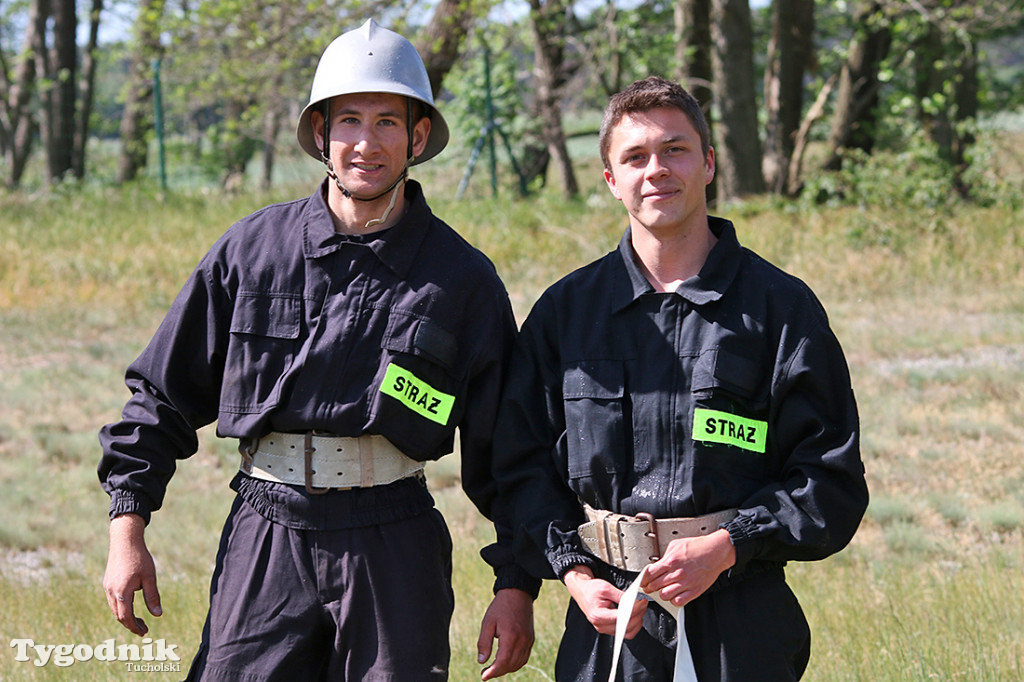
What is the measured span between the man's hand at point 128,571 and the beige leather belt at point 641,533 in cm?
119

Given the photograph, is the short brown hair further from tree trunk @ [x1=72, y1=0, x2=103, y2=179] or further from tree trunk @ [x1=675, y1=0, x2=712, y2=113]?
tree trunk @ [x1=72, y1=0, x2=103, y2=179]

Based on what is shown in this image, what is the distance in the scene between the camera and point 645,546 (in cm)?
262

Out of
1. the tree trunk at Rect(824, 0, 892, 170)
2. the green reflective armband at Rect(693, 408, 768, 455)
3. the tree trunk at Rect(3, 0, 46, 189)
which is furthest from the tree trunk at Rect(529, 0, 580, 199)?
the green reflective armband at Rect(693, 408, 768, 455)

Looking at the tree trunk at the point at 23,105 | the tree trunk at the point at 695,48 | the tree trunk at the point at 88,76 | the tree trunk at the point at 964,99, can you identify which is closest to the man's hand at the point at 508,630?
the tree trunk at the point at 695,48

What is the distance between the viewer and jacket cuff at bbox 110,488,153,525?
2945 millimetres

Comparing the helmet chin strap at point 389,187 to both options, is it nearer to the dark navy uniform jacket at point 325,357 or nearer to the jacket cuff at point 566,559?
the dark navy uniform jacket at point 325,357

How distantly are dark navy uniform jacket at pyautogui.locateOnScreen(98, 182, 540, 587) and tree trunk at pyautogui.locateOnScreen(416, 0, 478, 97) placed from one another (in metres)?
11.3

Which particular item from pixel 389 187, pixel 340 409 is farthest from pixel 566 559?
pixel 389 187

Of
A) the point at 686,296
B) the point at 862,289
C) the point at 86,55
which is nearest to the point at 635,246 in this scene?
the point at 686,296

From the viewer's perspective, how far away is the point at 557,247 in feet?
40.9

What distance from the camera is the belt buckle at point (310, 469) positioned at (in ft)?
9.41

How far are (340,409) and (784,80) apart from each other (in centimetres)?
1408

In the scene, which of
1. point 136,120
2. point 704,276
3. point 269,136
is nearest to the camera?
point 704,276

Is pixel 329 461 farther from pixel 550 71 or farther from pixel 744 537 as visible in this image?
pixel 550 71
